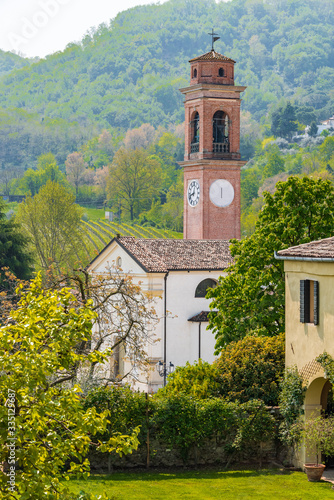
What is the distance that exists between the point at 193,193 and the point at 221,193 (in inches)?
68.3

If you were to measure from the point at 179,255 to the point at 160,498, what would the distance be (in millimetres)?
21866

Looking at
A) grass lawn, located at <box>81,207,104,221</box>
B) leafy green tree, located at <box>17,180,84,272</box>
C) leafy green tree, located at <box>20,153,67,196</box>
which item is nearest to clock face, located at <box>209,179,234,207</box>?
leafy green tree, located at <box>17,180,84,272</box>

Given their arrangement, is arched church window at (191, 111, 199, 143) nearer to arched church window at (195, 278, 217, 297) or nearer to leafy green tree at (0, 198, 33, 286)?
leafy green tree at (0, 198, 33, 286)

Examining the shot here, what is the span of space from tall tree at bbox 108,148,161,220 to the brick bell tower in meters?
59.3

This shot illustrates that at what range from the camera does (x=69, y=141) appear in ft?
588

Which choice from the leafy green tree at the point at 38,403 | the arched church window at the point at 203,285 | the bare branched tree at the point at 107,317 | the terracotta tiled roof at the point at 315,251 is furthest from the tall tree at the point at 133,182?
the leafy green tree at the point at 38,403

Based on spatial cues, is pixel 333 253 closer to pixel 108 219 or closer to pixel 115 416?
pixel 115 416

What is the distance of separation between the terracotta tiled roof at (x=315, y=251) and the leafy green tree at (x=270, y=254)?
546 cm

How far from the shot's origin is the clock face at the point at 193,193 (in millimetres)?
52312

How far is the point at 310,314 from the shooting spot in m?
19.8

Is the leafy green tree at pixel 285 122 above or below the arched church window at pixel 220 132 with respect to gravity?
above

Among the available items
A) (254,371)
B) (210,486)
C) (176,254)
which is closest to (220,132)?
(176,254)

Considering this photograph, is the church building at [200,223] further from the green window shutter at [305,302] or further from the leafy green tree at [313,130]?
the leafy green tree at [313,130]

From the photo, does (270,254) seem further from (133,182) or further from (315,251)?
(133,182)
